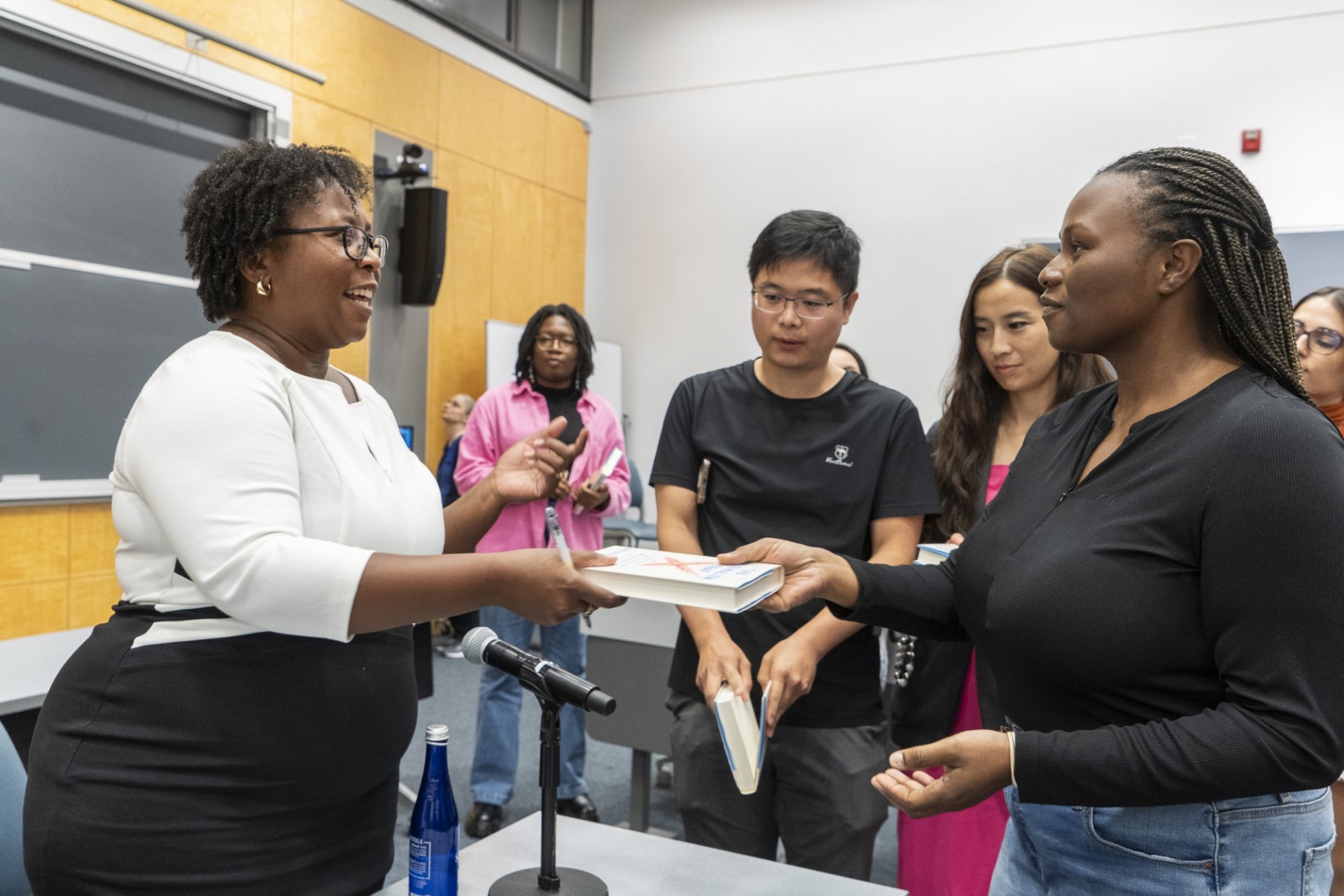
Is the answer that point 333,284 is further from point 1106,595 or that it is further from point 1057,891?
point 1057,891

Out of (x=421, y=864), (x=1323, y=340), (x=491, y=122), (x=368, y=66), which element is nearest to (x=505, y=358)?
(x=491, y=122)

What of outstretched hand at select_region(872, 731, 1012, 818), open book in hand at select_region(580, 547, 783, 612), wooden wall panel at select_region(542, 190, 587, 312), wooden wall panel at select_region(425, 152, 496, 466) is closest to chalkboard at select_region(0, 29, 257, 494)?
wooden wall panel at select_region(425, 152, 496, 466)

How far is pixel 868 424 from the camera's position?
6.05ft

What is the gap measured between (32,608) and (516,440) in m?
2.07

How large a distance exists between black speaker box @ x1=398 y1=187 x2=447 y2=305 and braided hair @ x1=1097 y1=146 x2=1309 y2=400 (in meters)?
4.80

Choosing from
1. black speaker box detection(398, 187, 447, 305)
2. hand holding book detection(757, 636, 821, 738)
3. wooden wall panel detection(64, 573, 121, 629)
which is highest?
black speaker box detection(398, 187, 447, 305)

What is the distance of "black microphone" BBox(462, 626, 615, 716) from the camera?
114 cm

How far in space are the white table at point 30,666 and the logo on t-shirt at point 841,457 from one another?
1.50 meters

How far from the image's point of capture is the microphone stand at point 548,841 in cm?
121

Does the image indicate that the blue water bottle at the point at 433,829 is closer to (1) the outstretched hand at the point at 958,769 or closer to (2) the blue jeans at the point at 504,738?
(1) the outstretched hand at the point at 958,769

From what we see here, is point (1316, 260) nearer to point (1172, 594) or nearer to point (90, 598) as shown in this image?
point (1172, 594)

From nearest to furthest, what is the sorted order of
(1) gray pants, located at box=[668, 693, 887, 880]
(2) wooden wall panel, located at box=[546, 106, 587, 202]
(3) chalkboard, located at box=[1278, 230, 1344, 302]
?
(1) gray pants, located at box=[668, 693, 887, 880] → (3) chalkboard, located at box=[1278, 230, 1344, 302] → (2) wooden wall panel, located at box=[546, 106, 587, 202]

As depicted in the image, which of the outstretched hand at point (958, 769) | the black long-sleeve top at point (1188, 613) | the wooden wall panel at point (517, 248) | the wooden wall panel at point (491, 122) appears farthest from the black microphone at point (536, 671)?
the wooden wall panel at point (517, 248)

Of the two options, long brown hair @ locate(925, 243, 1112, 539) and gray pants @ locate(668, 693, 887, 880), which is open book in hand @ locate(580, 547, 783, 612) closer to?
gray pants @ locate(668, 693, 887, 880)
